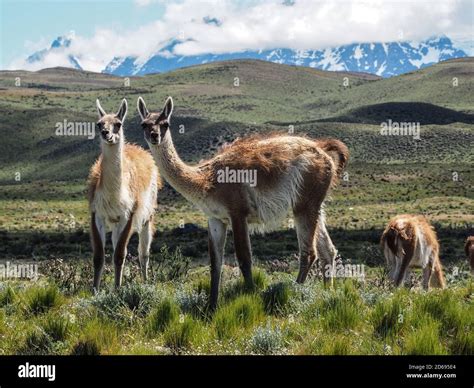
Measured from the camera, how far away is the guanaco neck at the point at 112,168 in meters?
8.70

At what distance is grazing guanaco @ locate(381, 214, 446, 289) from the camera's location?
33.2 ft

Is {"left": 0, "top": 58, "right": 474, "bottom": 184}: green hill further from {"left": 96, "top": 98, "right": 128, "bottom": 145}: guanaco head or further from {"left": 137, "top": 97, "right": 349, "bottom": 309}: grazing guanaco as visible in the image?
{"left": 137, "top": 97, "right": 349, "bottom": 309}: grazing guanaco

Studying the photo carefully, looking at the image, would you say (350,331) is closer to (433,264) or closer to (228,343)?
(228,343)

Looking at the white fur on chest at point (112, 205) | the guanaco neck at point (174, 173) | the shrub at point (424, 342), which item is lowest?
the shrub at point (424, 342)

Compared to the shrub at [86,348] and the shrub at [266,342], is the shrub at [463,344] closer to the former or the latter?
the shrub at [266,342]

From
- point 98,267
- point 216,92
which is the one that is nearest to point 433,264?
point 98,267

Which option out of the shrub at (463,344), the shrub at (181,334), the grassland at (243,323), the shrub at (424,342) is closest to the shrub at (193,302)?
the grassland at (243,323)

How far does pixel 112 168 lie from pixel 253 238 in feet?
75.1

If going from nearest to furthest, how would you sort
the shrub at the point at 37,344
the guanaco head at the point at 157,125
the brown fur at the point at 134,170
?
1. the shrub at the point at 37,344
2. the guanaco head at the point at 157,125
3. the brown fur at the point at 134,170

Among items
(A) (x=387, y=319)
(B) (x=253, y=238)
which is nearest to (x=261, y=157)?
(A) (x=387, y=319)

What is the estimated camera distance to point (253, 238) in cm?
3138

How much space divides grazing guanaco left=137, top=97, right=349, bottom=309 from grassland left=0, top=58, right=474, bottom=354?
556 millimetres

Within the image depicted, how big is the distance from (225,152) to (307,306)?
95.3 inches

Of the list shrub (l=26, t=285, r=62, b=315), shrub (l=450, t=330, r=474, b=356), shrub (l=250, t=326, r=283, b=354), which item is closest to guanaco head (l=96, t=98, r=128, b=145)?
shrub (l=26, t=285, r=62, b=315)
